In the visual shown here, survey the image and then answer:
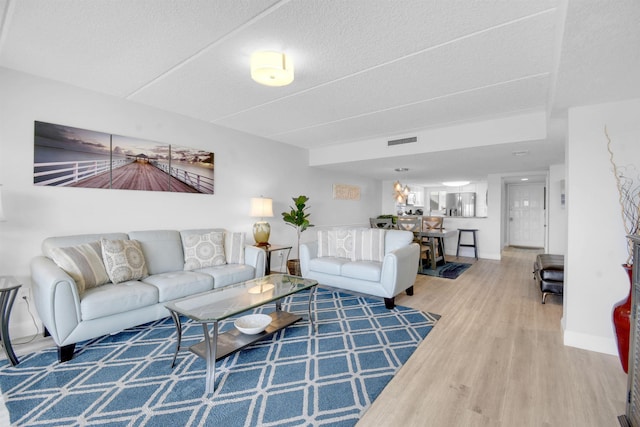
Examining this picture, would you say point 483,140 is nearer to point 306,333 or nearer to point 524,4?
point 524,4

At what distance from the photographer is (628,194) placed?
7.45 ft

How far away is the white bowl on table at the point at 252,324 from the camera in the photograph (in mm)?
2242

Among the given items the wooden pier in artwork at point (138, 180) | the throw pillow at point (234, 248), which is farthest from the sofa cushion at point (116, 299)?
the wooden pier in artwork at point (138, 180)

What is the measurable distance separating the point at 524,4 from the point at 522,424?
7.53ft

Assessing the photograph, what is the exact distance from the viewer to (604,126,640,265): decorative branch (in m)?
2.24

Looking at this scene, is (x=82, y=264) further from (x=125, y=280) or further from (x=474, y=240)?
(x=474, y=240)

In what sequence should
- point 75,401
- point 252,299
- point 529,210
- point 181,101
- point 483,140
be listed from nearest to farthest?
point 75,401 → point 252,299 → point 181,101 → point 483,140 → point 529,210

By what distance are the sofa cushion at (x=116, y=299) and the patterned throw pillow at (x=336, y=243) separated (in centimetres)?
216

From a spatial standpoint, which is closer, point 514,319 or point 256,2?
point 256,2

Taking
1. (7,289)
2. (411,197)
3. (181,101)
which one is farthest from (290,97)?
(411,197)

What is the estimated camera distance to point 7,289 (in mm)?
2051

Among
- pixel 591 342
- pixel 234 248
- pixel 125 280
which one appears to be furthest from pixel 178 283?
pixel 591 342

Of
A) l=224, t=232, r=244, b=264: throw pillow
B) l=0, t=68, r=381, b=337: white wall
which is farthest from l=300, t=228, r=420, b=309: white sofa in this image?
l=0, t=68, r=381, b=337: white wall

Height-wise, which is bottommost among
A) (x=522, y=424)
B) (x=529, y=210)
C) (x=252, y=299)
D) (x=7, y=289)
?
(x=522, y=424)
